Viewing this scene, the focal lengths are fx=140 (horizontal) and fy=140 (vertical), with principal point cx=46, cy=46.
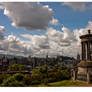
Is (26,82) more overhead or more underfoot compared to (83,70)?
more underfoot

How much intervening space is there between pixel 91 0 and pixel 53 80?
42.6ft

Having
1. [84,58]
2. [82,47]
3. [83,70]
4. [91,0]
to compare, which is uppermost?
[91,0]

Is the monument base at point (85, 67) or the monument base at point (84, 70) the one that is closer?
the monument base at point (84, 70)

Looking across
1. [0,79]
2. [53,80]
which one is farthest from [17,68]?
[53,80]

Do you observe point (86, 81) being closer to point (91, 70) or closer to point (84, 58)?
point (91, 70)

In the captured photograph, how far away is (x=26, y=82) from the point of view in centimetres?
2039

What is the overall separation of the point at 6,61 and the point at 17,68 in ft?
128

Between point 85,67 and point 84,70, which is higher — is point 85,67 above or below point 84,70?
above

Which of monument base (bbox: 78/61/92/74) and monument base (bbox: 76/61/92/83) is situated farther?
monument base (bbox: 78/61/92/74)

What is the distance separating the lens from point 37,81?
20.9 metres
